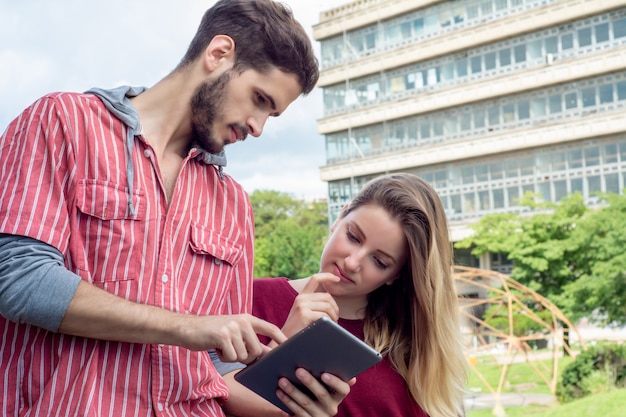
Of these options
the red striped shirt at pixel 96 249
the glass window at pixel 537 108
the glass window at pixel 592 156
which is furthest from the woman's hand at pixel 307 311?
the glass window at pixel 537 108

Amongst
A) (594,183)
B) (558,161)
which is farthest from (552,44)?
(594,183)

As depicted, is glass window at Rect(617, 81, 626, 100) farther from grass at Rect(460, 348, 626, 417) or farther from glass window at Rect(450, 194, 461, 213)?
grass at Rect(460, 348, 626, 417)

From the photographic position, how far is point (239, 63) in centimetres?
184

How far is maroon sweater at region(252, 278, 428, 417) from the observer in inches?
99.7

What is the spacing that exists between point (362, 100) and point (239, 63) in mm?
30256

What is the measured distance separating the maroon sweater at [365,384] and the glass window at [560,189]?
24504 mm

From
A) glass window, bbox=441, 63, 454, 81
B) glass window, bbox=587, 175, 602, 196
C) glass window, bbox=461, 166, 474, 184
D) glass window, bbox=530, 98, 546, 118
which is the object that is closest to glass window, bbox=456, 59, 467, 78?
glass window, bbox=441, 63, 454, 81

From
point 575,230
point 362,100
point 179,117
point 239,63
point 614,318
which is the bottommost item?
point 614,318

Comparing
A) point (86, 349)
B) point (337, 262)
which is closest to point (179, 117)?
point (86, 349)

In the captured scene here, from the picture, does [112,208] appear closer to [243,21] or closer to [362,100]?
[243,21]

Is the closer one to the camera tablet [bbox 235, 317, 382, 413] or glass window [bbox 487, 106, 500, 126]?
tablet [bbox 235, 317, 382, 413]

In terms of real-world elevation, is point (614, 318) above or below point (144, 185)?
below

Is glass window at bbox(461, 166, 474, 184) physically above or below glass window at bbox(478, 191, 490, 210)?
above

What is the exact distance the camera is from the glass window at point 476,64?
28.5m
